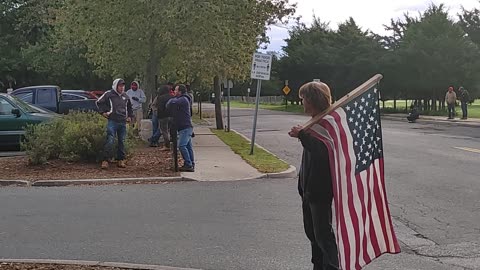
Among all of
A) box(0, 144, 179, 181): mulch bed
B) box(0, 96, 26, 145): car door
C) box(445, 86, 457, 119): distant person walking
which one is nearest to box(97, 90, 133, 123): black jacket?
box(0, 144, 179, 181): mulch bed

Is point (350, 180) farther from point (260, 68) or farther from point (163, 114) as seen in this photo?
point (260, 68)

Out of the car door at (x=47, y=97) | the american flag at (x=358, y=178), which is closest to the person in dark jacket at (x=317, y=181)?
the american flag at (x=358, y=178)

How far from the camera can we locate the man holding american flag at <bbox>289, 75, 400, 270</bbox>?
468cm

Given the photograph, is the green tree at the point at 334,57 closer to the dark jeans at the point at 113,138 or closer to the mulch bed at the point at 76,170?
the mulch bed at the point at 76,170

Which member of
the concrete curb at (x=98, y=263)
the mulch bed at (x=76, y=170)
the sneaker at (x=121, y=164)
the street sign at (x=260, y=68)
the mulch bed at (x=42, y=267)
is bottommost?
the concrete curb at (x=98, y=263)

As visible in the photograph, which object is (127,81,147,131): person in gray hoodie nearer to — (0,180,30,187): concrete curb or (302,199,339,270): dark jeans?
(0,180,30,187): concrete curb

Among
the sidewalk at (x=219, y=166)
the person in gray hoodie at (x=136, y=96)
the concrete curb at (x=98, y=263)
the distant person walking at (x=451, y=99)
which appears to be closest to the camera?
the concrete curb at (x=98, y=263)

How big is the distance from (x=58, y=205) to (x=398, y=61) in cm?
3771

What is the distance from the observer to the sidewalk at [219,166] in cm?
1259

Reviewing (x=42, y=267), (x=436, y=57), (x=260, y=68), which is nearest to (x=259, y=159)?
(x=260, y=68)

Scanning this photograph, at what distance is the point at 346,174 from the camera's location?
15.4 feet

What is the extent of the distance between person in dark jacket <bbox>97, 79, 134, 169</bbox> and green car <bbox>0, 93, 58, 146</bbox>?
3767mm

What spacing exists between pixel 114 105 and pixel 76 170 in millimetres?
1515

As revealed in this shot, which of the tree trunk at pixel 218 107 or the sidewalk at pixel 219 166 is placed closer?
the sidewalk at pixel 219 166
